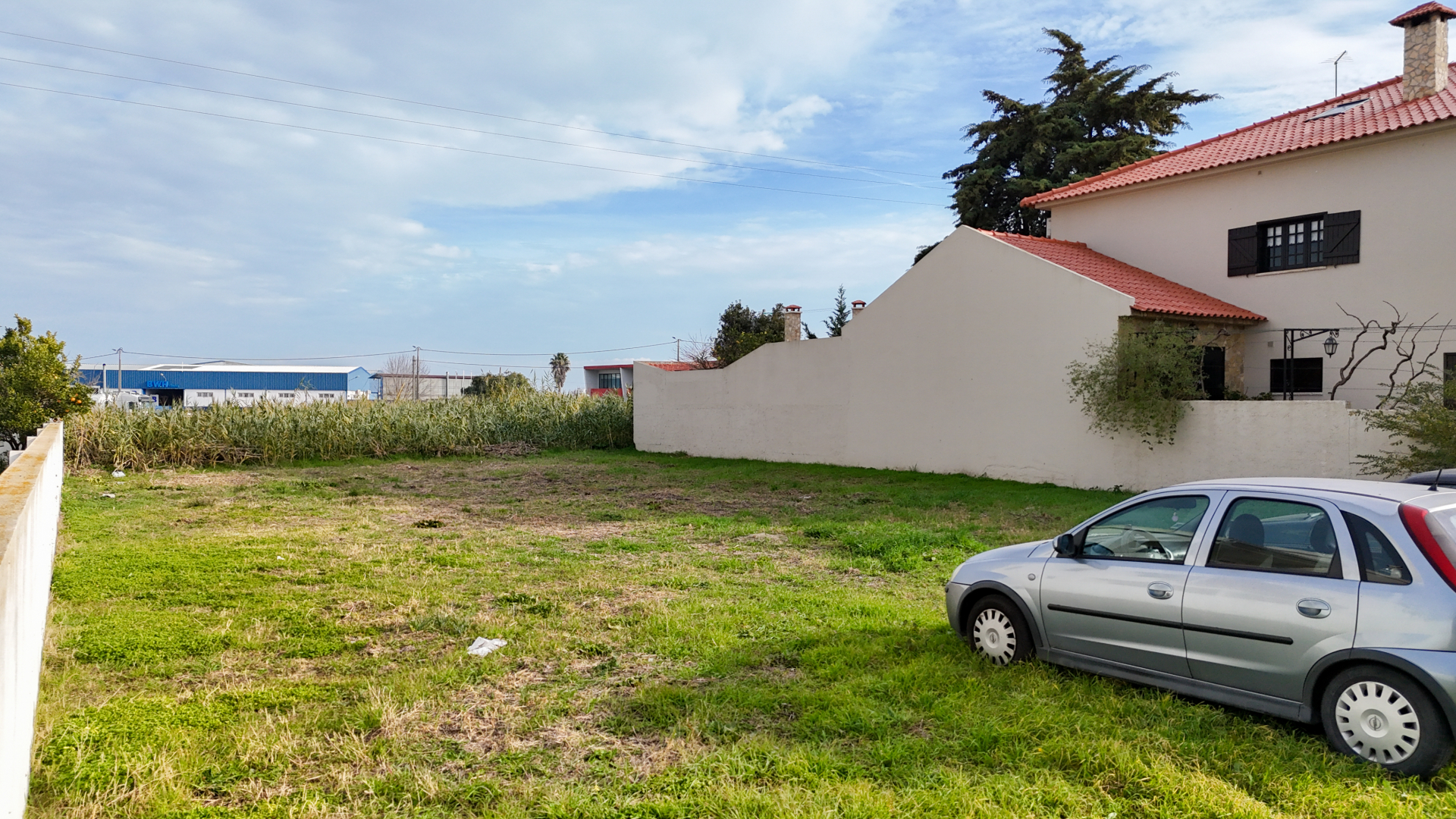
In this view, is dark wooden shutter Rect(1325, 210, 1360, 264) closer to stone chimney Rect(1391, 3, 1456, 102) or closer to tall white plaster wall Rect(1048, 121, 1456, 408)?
tall white plaster wall Rect(1048, 121, 1456, 408)

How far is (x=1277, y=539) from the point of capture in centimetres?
487

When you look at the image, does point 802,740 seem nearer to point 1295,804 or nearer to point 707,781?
point 707,781

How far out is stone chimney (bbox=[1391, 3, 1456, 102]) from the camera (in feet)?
60.7

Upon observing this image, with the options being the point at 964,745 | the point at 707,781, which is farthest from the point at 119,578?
the point at 964,745

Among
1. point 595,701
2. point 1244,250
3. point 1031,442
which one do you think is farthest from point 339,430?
point 1244,250

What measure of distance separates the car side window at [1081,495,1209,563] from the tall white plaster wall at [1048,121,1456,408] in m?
15.3

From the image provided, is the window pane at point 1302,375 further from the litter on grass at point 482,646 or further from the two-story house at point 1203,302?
the litter on grass at point 482,646

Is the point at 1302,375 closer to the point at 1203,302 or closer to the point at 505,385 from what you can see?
the point at 1203,302

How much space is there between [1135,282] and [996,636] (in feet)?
52.1

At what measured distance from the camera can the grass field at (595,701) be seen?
417 cm

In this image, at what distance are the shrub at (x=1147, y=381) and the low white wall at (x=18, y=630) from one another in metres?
16.2

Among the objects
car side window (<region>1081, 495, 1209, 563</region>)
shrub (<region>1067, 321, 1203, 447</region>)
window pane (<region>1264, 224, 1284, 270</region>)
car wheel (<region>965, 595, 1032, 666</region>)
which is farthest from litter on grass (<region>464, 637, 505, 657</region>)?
window pane (<region>1264, 224, 1284, 270</region>)

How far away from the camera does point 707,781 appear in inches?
171

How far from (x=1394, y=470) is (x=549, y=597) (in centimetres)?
1277
